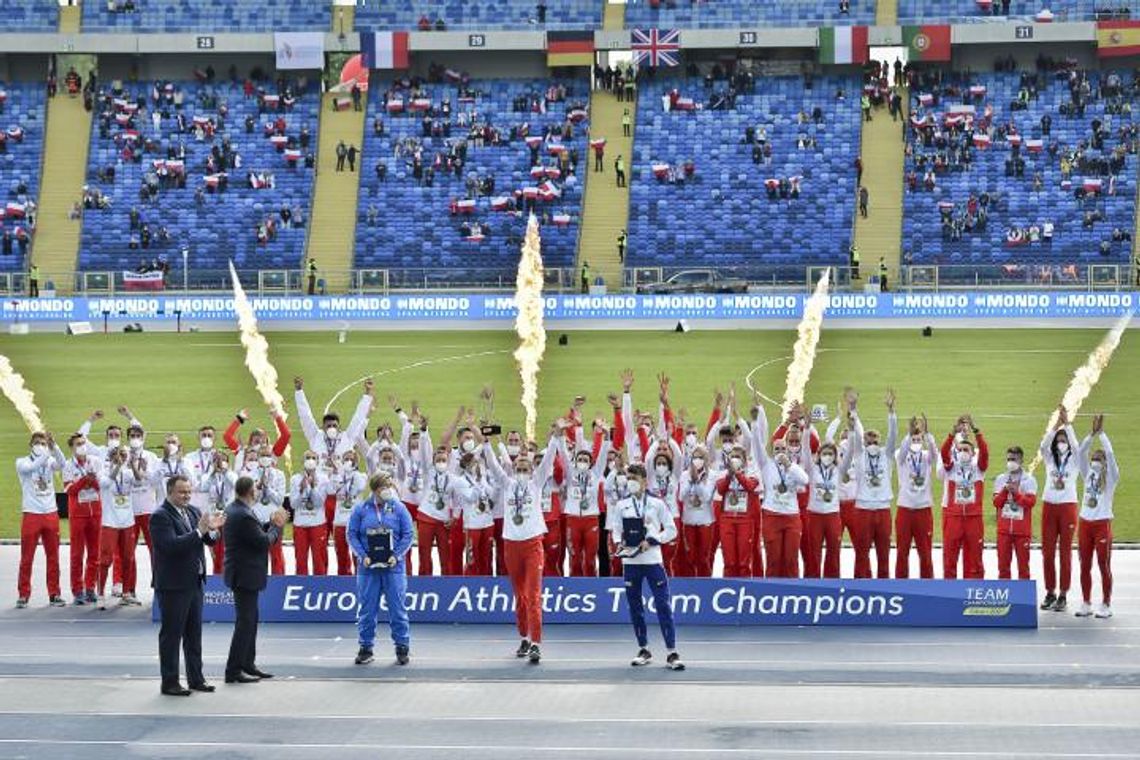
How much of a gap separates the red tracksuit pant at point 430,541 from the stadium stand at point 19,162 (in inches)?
1861

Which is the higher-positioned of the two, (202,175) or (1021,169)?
(1021,169)

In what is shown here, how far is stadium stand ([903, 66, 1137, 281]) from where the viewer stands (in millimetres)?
64688

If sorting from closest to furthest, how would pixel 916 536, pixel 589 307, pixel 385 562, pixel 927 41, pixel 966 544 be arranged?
pixel 385 562 → pixel 966 544 → pixel 916 536 → pixel 589 307 → pixel 927 41

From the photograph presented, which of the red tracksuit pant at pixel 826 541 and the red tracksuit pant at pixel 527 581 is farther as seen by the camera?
the red tracksuit pant at pixel 826 541

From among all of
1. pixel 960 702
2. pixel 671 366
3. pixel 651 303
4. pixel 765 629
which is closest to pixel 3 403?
pixel 671 366

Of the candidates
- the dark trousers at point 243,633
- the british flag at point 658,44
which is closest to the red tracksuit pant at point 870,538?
the dark trousers at point 243,633

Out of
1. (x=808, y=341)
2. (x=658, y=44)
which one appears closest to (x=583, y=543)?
(x=808, y=341)

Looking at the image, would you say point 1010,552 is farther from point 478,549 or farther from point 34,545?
point 34,545

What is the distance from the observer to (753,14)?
Answer: 71.9 metres

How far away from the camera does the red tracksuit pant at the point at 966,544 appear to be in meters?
21.2

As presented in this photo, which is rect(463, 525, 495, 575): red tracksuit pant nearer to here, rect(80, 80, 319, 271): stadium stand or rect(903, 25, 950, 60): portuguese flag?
rect(80, 80, 319, 271): stadium stand

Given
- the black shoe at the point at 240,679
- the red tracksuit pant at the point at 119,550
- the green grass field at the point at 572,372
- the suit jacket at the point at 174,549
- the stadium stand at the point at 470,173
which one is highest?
the stadium stand at the point at 470,173

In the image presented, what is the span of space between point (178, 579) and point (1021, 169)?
53672 millimetres

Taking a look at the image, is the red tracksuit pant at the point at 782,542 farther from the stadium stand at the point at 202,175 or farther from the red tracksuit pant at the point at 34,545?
the stadium stand at the point at 202,175
